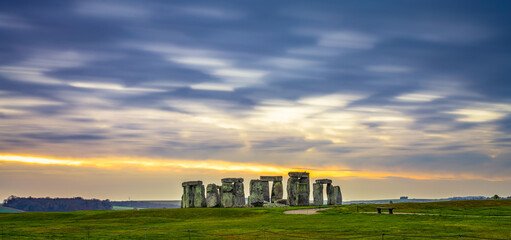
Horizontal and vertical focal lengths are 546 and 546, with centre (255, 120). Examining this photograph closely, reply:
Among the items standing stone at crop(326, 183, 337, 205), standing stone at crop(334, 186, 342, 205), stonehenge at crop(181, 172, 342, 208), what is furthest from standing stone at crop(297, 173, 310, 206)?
standing stone at crop(334, 186, 342, 205)

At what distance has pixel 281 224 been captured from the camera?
43.1m

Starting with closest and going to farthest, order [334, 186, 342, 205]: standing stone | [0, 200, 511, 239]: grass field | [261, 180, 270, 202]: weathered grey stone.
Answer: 1. [0, 200, 511, 239]: grass field
2. [334, 186, 342, 205]: standing stone
3. [261, 180, 270, 202]: weathered grey stone

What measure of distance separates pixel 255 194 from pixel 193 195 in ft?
27.2

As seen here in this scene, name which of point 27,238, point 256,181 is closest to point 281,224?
point 27,238

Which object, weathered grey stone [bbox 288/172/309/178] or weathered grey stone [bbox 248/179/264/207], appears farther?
weathered grey stone [bbox 248/179/264/207]

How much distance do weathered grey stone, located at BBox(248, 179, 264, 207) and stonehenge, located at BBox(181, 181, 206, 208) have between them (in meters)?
6.45

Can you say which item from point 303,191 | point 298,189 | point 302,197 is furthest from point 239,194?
point 303,191

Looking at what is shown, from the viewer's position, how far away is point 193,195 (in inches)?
2835

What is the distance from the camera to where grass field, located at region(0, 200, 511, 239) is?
1417 inches

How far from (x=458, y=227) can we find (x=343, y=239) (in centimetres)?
970

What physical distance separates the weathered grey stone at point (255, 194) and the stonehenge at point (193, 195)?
6.45 meters

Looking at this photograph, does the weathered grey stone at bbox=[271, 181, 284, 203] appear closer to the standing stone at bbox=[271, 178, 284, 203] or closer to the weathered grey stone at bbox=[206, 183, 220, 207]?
the standing stone at bbox=[271, 178, 284, 203]

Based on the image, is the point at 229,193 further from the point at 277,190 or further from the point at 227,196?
the point at 277,190

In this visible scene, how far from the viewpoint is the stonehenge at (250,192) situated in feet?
227
